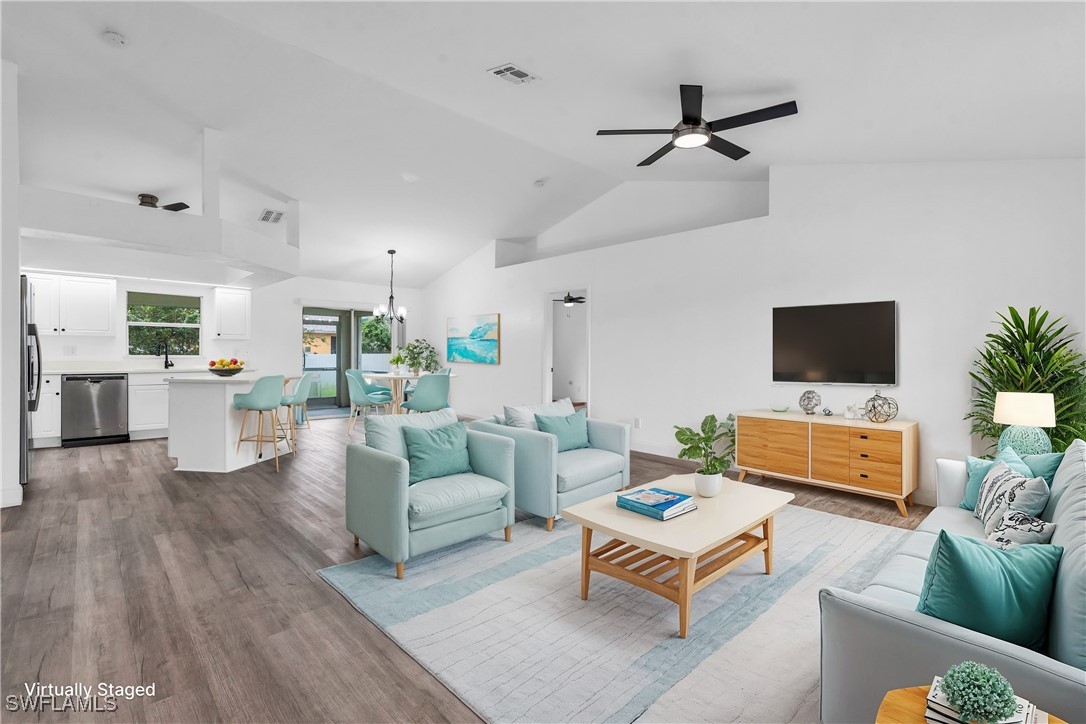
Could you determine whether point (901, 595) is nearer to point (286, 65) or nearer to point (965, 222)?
point (965, 222)

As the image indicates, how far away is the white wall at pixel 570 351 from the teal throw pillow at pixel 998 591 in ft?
28.3

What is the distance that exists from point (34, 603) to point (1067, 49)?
564 centimetres

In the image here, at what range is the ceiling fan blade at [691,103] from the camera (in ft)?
10.1

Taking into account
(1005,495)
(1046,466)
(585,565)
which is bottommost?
(585,565)

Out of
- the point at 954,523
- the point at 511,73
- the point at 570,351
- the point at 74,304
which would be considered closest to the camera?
the point at 954,523

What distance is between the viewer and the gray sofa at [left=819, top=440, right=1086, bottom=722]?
1208mm

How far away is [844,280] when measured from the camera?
4.70 meters

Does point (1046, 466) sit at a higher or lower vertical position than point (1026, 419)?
lower

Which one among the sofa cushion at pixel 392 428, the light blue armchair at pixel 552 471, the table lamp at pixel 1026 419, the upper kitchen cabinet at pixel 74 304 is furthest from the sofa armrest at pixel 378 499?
the upper kitchen cabinet at pixel 74 304

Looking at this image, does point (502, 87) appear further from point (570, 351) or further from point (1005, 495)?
point (570, 351)

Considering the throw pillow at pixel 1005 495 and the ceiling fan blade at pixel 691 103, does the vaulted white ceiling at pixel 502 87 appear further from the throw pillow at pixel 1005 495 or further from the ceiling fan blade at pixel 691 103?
the throw pillow at pixel 1005 495

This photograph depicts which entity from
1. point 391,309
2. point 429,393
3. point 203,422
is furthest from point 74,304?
point 429,393

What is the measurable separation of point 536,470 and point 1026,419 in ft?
10.2

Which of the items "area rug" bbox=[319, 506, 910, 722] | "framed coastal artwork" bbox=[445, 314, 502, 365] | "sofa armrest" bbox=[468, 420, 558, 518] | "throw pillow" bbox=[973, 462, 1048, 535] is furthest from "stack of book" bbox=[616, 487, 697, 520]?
"framed coastal artwork" bbox=[445, 314, 502, 365]
